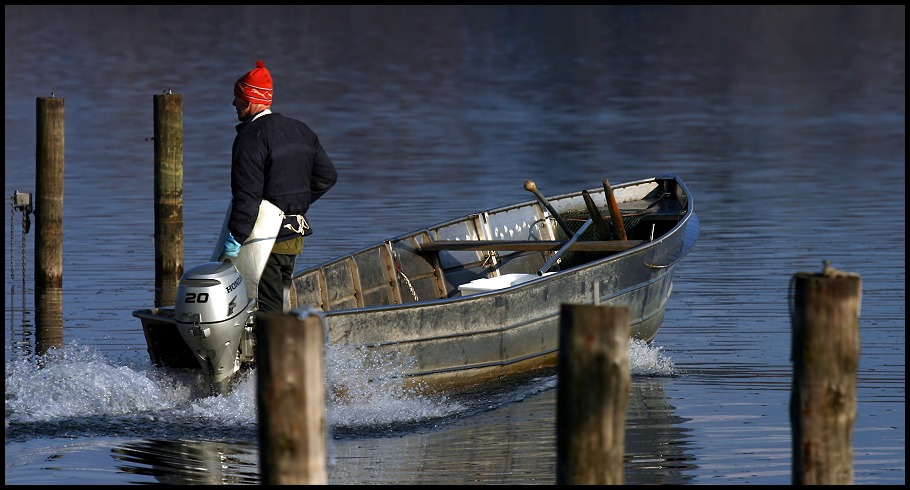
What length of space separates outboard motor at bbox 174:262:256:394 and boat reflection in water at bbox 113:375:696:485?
0.48m

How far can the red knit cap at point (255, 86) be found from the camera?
37.0 feet

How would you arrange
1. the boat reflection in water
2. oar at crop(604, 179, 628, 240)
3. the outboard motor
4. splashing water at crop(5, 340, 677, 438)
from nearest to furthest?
1. the boat reflection in water
2. the outboard motor
3. splashing water at crop(5, 340, 677, 438)
4. oar at crop(604, 179, 628, 240)

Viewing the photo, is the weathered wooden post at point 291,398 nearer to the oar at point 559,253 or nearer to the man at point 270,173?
the man at point 270,173

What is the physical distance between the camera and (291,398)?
23.9ft

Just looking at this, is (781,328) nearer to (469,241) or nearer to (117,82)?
(469,241)

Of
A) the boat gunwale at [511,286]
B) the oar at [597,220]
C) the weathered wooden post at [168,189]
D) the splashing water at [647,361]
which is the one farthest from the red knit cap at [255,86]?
the weathered wooden post at [168,189]

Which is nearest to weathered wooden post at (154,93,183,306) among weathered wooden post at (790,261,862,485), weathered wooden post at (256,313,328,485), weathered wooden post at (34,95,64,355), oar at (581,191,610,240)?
weathered wooden post at (34,95,64,355)

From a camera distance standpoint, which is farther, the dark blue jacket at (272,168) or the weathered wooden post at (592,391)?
the dark blue jacket at (272,168)

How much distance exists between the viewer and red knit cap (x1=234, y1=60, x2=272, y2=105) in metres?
11.3

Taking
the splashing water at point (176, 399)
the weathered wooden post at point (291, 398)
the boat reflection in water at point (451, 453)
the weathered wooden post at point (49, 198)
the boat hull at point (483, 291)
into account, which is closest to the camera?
the weathered wooden post at point (291, 398)

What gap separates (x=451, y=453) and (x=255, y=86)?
117 inches

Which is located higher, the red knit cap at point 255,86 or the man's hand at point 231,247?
the red knit cap at point 255,86

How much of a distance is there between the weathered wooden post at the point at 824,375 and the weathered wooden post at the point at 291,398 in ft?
7.97

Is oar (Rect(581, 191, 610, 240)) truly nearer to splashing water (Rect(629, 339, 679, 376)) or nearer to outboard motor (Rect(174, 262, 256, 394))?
splashing water (Rect(629, 339, 679, 376))
